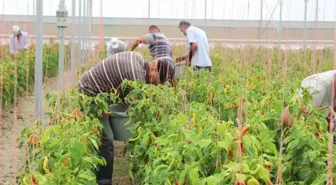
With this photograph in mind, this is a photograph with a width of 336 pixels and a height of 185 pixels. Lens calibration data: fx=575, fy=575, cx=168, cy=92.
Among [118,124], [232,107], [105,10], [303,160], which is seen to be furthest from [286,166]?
[105,10]

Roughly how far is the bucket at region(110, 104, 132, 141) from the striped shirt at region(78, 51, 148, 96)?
137mm

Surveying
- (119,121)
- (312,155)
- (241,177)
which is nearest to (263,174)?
(241,177)

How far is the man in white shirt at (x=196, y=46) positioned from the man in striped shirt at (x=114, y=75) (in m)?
2.21

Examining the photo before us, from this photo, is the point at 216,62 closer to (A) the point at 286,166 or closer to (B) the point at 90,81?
(B) the point at 90,81

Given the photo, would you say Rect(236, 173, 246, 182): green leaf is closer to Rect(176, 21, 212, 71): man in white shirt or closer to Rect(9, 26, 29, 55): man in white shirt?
Rect(176, 21, 212, 71): man in white shirt

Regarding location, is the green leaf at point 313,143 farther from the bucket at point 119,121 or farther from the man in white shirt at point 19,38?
the man in white shirt at point 19,38

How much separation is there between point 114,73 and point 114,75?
0.05ft

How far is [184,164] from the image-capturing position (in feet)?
6.26

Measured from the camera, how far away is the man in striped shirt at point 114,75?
3.26m

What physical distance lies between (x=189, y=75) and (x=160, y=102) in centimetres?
118

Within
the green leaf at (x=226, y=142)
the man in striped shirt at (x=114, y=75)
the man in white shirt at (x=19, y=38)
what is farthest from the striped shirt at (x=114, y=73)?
the man in white shirt at (x=19, y=38)

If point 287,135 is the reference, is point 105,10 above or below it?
above

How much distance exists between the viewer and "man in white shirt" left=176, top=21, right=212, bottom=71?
222 inches

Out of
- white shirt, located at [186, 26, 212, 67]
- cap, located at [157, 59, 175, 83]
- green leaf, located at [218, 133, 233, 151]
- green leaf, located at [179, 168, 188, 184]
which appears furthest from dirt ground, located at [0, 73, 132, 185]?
white shirt, located at [186, 26, 212, 67]
